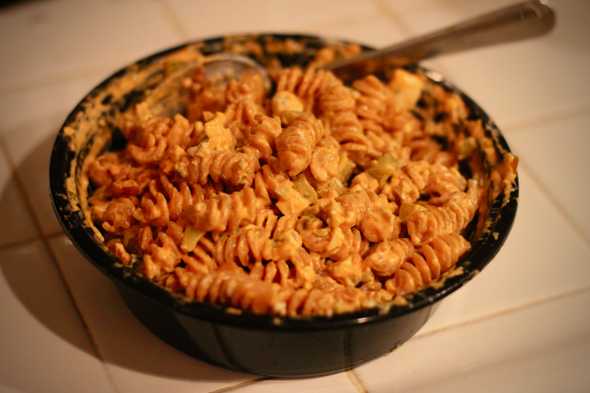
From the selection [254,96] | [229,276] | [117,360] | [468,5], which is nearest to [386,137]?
[254,96]

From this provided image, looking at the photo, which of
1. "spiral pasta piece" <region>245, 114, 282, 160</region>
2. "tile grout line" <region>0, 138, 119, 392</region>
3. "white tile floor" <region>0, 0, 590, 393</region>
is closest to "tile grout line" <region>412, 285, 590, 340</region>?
"white tile floor" <region>0, 0, 590, 393</region>

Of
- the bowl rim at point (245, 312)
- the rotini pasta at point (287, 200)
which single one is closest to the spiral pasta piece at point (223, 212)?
the rotini pasta at point (287, 200)

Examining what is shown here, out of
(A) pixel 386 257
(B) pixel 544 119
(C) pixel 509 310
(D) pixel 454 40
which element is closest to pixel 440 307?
(C) pixel 509 310

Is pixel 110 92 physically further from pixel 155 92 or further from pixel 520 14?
pixel 520 14

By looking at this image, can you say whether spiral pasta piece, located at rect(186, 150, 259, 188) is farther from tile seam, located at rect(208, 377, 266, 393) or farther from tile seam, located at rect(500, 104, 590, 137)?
tile seam, located at rect(500, 104, 590, 137)

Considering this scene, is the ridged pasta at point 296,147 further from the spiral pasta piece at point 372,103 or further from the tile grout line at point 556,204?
the tile grout line at point 556,204
